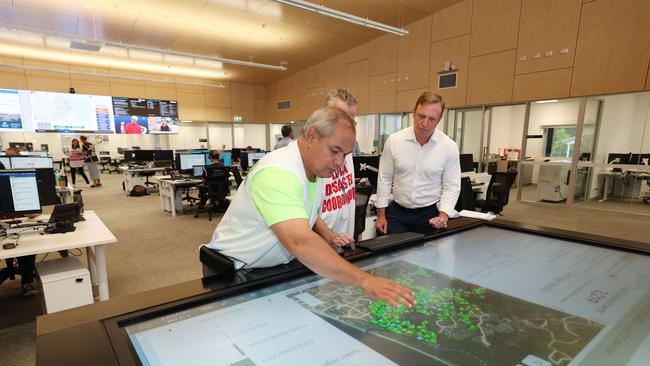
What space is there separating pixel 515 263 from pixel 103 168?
1647 cm

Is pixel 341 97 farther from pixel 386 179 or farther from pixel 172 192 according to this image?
pixel 172 192

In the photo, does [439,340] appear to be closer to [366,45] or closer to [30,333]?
[30,333]

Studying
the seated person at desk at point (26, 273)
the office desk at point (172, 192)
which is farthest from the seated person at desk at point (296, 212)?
the office desk at point (172, 192)

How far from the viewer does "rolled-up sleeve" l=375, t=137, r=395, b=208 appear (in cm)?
245

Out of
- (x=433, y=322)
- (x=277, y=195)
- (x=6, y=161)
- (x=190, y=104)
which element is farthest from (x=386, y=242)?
(x=190, y=104)

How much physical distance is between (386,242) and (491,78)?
6.51 meters

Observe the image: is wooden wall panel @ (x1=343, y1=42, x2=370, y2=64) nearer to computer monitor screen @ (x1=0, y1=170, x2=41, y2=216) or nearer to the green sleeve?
computer monitor screen @ (x1=0, y1=170, x2=41, y2=216)

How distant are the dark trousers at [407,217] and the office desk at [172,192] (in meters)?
4.83

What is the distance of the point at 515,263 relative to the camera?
4.46ft

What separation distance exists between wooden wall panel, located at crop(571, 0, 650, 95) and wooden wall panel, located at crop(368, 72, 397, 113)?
13.0 feet

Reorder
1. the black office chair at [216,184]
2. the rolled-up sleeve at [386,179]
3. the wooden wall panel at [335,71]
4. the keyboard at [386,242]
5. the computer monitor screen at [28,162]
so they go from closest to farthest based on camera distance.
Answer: the keyboard at [386,242]
the rolled-up sleeve at [386,179]
the computer monitor screen at [28,162]
the black office chair at [216,184]
the wooden wall panel at [335,71]

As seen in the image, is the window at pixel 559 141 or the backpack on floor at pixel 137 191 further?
the backpack on floor at pixel 137 191

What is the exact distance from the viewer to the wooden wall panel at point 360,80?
9273 mm

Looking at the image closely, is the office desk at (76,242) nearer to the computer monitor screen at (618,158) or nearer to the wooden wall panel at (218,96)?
the computer monitor screen at (618,158)
